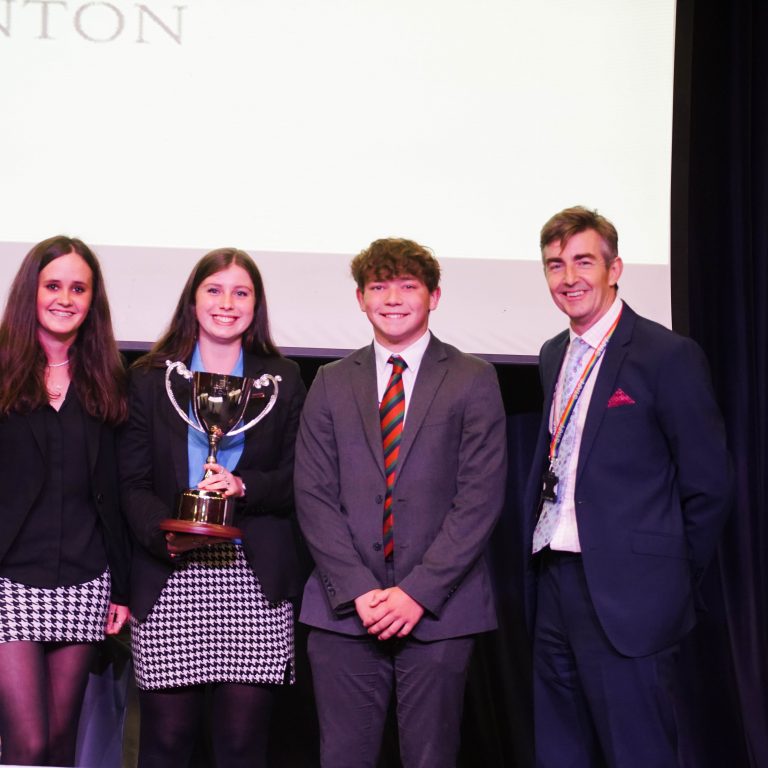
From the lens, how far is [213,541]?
91.7 inches

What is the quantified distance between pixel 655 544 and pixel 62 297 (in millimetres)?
1682

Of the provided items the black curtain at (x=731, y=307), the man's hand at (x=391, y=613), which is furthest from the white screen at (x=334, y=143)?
the man's hand at (x=391, y=613)

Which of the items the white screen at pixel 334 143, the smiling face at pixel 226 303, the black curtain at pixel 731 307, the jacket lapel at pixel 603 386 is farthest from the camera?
the black curtain at pixel 731 307

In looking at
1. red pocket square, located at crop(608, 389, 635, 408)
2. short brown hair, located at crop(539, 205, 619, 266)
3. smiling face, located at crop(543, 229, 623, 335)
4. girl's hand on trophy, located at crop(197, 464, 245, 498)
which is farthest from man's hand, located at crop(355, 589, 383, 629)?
short brown hair, located at crop(539, 205, 619, 266)

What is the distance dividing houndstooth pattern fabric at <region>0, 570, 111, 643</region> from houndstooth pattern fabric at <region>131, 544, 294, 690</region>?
131 millimetres

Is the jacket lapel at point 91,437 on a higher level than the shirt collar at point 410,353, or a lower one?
lower

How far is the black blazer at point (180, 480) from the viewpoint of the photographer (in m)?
2.45

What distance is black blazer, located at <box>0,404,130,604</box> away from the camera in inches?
91.9

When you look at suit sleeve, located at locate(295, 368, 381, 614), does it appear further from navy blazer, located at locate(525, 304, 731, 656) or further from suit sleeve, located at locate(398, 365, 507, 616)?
navy blazer, located at locate(525, 304, 731, 656)

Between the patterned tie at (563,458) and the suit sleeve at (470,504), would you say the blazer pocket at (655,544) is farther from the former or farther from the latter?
the suit sleeve at (470,504)

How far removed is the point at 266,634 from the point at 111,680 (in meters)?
1.18

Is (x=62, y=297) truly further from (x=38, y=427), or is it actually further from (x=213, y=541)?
(x=213, y=541)

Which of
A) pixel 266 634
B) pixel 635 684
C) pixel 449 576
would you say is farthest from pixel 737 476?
pixel 266 634

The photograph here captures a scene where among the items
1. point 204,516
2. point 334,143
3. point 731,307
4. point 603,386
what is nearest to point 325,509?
point 204,516
